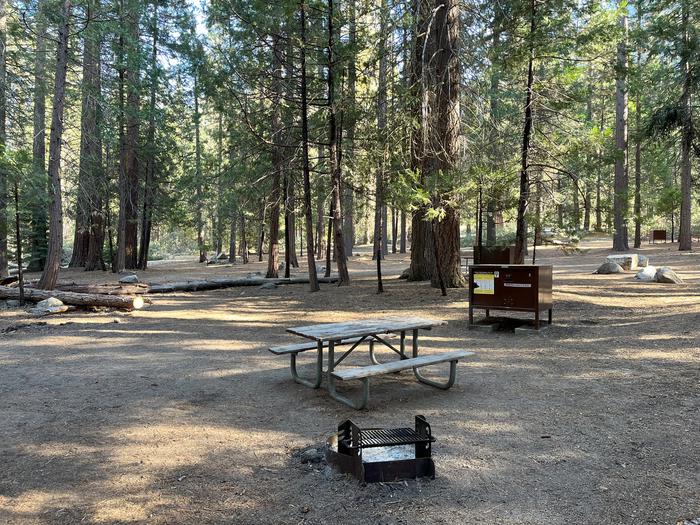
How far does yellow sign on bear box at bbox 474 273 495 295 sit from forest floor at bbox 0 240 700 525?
2.44 ft

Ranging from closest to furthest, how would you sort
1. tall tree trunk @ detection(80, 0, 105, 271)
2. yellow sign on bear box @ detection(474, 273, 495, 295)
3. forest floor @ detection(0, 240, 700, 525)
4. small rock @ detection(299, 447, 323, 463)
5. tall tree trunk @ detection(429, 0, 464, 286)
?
1. forest floor @ detection(0, 240, 700, 525)
2. small rock @ detection(299, 447, 323, 463)
3. yellow sign on bear box @ detection(474, 273, 495, 295)
4. tall tree trunk @ detection(429, 0, 464, 286)
5. tall tree trunk @ detection(80, 0, 105, 271)

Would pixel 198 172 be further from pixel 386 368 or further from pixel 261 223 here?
pixel 386 368

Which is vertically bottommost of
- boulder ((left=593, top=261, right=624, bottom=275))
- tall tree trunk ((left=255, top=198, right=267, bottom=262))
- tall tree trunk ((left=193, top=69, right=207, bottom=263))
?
boulder ((left=593, top=261, right=624, bottom=275))

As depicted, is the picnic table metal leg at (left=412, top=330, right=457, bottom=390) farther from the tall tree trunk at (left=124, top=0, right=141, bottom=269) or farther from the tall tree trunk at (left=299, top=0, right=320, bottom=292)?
the tall tree trunk at (left=124, top=0, right=141, bottom=269)

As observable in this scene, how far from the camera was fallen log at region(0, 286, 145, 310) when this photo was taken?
37.6 feet

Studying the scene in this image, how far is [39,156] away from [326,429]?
17433 mm

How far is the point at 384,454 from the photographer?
3.47 metres

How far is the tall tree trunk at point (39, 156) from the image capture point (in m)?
12.0

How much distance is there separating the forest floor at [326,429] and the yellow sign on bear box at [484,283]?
74 cm

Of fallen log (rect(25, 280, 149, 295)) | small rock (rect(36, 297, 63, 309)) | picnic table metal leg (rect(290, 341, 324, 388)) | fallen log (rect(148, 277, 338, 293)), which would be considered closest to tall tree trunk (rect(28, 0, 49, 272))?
fallen log (rect(25, 280, 149, 295))

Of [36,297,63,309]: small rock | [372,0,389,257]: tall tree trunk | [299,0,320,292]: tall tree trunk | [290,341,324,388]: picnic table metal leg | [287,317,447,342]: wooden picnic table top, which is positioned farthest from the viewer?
[299,0,320,292]: tall tree trunk

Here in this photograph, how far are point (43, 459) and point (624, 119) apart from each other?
80.4 feet

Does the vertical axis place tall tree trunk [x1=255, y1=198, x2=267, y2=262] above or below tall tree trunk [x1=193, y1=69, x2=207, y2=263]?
below

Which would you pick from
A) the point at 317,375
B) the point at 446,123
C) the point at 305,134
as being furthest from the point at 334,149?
the point at 317,375
